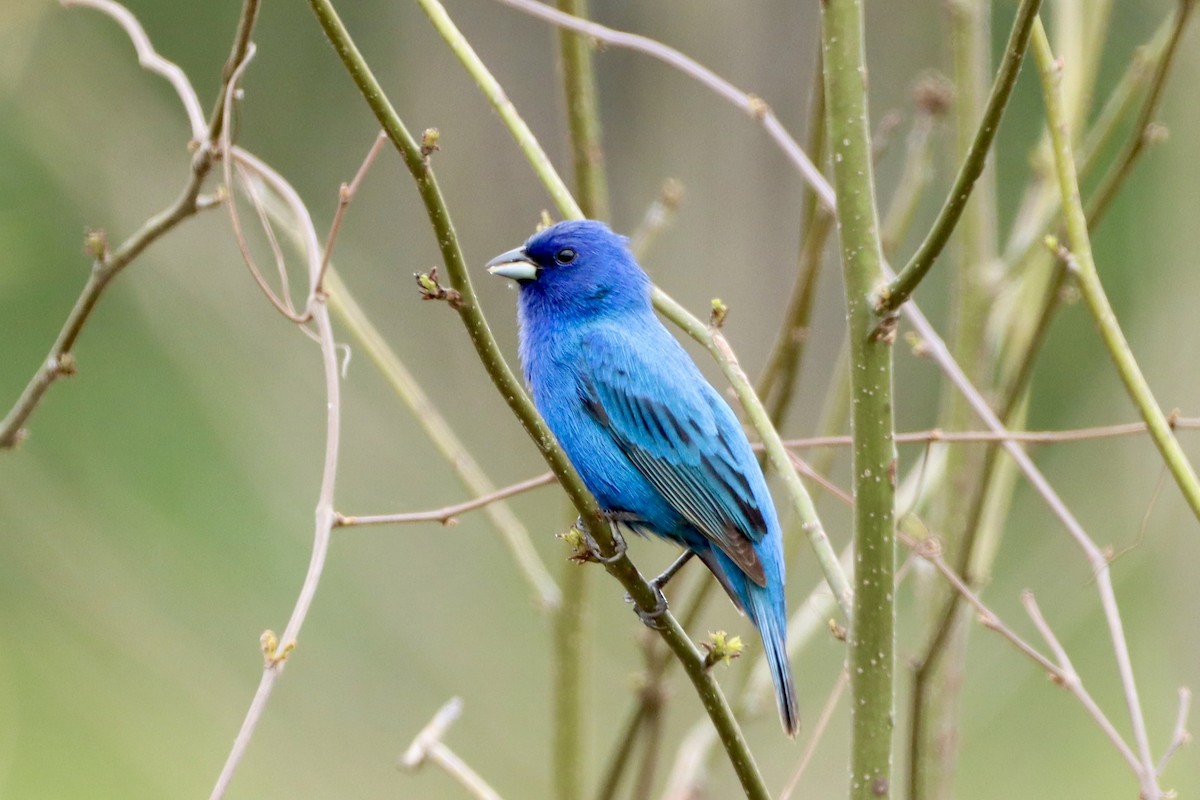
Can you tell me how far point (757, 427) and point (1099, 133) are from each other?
1.72 metres

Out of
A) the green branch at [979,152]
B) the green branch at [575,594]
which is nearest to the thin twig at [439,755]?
the green branch at [575,594]

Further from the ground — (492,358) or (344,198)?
(344,198)

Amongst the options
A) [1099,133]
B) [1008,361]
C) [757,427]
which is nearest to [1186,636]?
[1008,361]

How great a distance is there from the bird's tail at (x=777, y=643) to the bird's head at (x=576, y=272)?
45.7 inches

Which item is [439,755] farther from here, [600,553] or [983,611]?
[983,611]

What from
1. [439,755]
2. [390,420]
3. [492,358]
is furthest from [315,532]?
[390,420]

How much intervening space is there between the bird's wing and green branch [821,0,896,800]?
1043 millimetres

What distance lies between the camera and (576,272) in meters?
4.54

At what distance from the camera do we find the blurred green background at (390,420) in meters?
6.67

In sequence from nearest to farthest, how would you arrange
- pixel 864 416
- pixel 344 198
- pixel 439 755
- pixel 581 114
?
1. pixel 864 416
2. pixel 344 198
3. pixel 439 755
4. pixel 581 114

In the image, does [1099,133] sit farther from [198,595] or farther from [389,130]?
Result: [198,595]

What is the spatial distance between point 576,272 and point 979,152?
2.27 m

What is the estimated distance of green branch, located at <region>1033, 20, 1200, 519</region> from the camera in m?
2.80

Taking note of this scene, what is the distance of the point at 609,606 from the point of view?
31.1 feet
